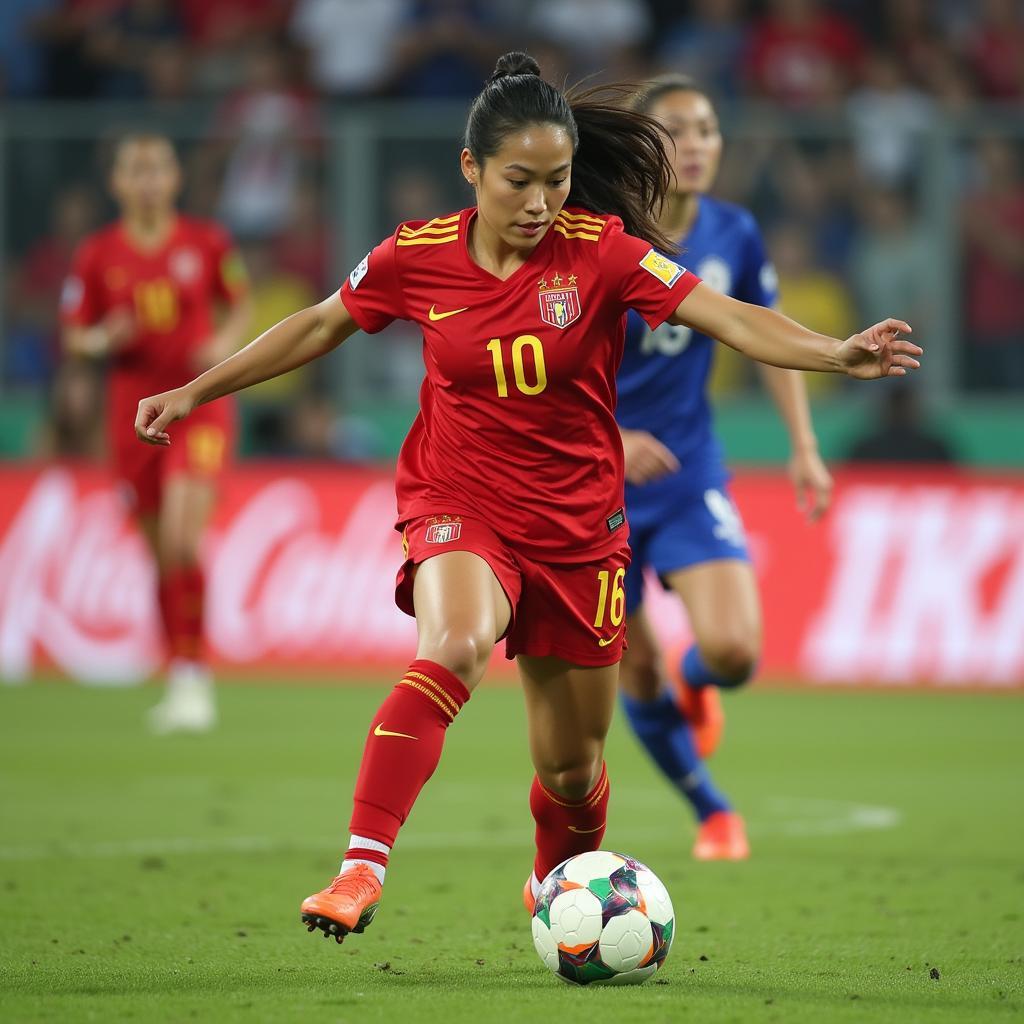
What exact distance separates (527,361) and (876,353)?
867 mm

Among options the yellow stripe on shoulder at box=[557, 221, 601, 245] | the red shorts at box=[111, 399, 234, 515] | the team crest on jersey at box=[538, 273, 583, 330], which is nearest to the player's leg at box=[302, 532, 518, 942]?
the team crest on jersey at box=[538, 273, 583, 330]

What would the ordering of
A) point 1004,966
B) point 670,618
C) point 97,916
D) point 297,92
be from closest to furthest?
1. point 1004,966
2. point 97,916
3. point 670,618
4. point 297,92

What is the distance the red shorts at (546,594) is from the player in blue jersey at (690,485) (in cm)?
169

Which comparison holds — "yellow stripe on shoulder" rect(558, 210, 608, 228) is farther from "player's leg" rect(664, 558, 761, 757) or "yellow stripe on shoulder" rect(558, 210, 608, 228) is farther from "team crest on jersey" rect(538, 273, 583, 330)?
"player's leg" rect(664, 558, 761, 757)

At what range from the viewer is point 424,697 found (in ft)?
15.2

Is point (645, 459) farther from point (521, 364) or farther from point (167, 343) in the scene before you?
point (167, 343)

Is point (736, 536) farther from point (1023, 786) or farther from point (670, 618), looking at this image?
point (670, 618)

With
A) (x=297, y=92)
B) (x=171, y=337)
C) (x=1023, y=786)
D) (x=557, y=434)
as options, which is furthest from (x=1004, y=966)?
(x=297, y=92)

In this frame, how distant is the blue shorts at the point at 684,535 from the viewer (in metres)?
6.86

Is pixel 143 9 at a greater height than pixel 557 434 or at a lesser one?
greater

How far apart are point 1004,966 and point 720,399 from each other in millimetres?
10337

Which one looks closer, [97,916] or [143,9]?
[97,916]

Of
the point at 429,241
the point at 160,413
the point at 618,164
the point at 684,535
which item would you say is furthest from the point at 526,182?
the point at 684,535

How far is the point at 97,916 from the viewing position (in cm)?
568
